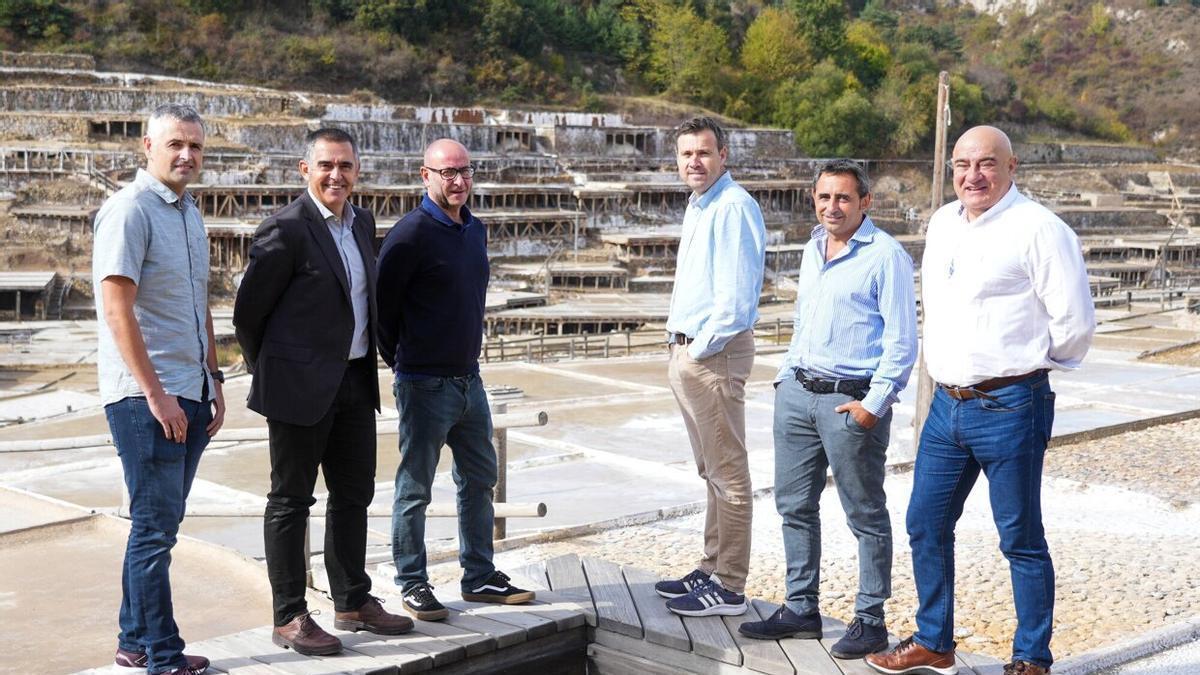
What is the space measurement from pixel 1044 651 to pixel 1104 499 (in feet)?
18.2

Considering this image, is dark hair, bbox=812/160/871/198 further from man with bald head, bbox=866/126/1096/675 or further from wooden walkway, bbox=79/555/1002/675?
wooden walkway, bbox=79/555/1002/675

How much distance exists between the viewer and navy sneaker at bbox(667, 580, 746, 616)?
5.45 metres

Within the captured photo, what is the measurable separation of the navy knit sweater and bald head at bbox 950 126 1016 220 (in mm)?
1951

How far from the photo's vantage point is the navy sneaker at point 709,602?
545 cm

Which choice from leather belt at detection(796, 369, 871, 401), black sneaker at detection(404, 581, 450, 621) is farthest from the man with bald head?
black sneaker at detection(404, 581, 450, 621)

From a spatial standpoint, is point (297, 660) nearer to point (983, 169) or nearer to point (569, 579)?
point (569, 579)

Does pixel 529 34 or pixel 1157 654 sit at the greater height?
pixel 529 34

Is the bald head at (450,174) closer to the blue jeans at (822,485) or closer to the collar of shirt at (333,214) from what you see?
the collar of shirt at (333,214)

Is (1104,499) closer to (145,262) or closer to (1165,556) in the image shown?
(1165,556)

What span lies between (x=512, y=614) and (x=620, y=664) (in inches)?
19.1

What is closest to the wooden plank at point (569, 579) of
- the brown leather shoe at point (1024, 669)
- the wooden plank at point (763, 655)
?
the wooden plank at point (763, 655)

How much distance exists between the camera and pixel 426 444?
540 cm

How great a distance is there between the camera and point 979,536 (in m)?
8.38

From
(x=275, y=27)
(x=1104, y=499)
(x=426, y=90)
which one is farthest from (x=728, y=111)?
(x=1104, y=499)
